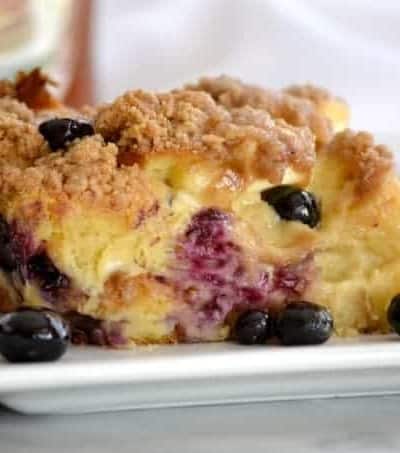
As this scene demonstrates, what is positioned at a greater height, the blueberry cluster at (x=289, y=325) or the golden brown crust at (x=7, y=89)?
the golden brown crust at (x=7, y=89)

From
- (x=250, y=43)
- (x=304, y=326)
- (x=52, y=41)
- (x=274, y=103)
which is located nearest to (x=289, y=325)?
(x=304, y=326)

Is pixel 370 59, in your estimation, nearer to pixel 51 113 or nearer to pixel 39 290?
pixel 51 113

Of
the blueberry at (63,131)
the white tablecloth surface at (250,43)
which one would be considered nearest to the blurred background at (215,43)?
the white tablecloth surface at (250,43)

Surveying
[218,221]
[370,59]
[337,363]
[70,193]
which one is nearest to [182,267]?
[218,221]

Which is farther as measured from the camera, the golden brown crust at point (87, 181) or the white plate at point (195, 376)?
the golden brown crust at point (87, 181)

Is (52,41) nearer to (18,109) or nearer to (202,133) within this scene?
(18,109)

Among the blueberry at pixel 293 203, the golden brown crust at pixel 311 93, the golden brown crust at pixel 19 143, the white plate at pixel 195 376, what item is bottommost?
the white plate at pixel 195 376

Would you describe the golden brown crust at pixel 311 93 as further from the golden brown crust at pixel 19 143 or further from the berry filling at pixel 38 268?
the berry filling at pixel 38 268
